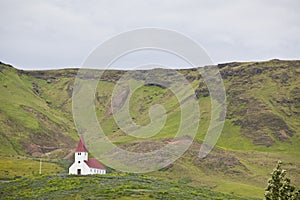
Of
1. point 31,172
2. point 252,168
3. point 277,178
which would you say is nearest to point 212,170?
point 252,168

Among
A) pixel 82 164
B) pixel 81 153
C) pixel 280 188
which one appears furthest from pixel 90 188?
pixel 280 188

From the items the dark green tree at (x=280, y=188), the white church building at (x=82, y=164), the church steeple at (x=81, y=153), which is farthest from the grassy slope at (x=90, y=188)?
the dark green tree at (x=280, y=188)

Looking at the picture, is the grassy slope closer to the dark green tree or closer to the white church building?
the white church building

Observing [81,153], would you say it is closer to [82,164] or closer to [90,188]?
[82,164]

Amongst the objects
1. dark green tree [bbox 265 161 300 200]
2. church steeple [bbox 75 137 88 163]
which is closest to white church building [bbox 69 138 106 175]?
church steeple [bbox 75 137 88 163]

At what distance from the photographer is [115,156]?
169m

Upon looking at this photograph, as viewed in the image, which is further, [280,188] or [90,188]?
[90,188]

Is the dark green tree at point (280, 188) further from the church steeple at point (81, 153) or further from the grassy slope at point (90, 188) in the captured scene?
the church steeple at point (81, 153)

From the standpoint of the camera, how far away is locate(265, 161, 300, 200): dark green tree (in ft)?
116

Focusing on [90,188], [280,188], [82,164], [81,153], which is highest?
[81,153]

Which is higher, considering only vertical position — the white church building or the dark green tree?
the white church building

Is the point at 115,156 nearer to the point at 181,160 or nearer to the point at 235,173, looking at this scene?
the point at 181,160

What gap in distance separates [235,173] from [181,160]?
17965 mm

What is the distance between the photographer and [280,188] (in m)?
35.9
